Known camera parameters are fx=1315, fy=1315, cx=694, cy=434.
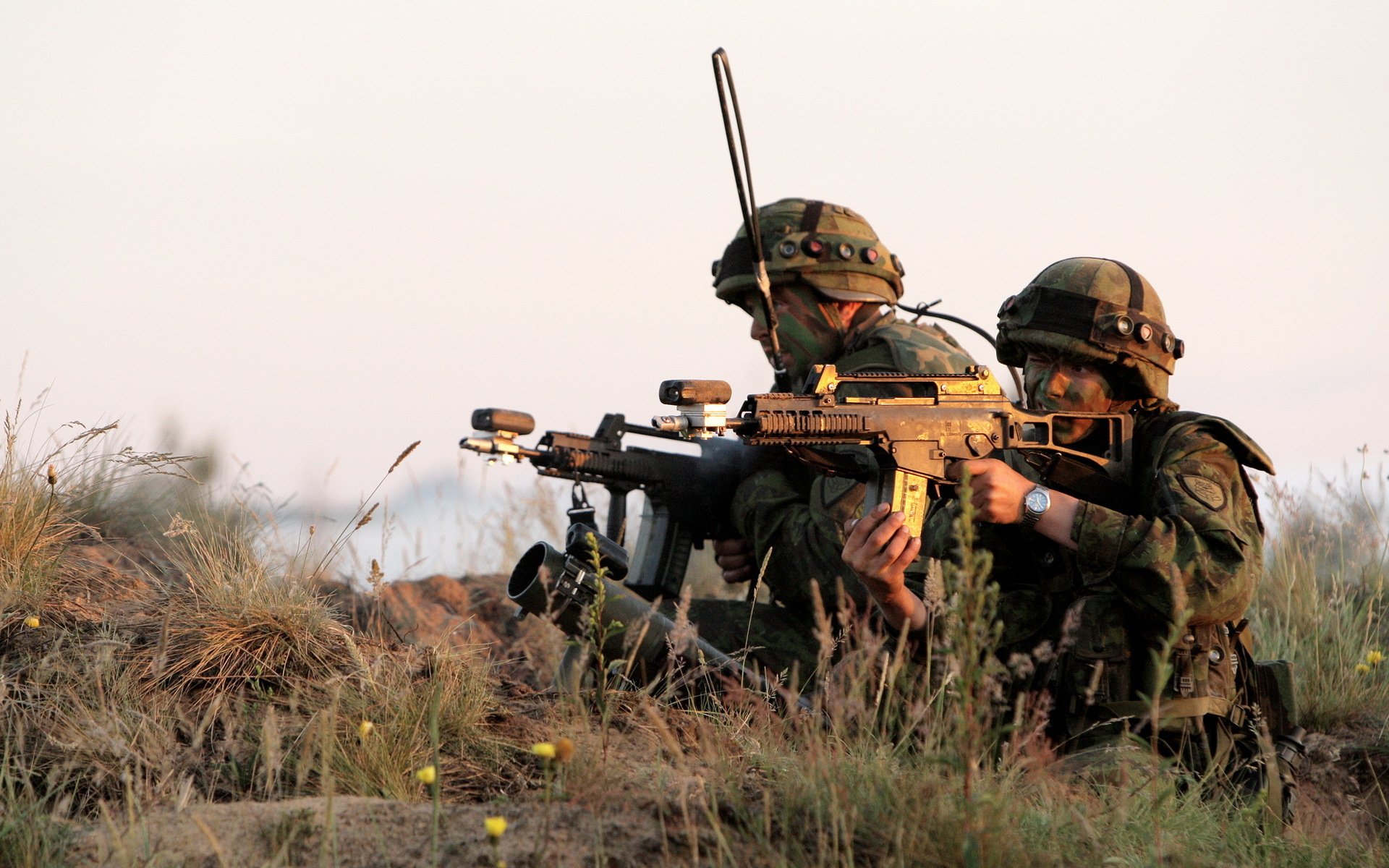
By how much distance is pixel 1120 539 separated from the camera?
12.6 feet

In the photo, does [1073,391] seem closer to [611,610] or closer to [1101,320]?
[1101,320]

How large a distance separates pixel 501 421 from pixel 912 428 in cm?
220

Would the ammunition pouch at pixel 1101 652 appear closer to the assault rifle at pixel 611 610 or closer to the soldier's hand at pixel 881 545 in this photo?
the soldier's hand at pixel 881 545

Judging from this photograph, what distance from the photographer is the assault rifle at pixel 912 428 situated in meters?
3.81

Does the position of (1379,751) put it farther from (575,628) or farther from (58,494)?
(58,494)

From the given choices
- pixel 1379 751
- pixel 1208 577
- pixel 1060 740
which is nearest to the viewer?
pixel 1208 577

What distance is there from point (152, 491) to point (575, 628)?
3.19 m

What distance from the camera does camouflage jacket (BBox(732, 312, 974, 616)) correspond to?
5.16m

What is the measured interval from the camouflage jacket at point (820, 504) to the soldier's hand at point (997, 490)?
37.8 inches

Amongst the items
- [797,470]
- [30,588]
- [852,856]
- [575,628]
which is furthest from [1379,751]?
[30,588]

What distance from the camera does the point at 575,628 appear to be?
460cm

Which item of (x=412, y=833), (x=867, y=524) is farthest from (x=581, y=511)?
(x=412, y=833)

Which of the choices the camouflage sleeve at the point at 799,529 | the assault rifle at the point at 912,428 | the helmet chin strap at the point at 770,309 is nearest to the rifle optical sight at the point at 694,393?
the assault rifle at the point at 912,428

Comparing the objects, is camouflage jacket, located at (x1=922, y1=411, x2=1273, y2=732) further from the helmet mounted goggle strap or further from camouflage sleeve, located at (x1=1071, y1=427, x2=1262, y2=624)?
the helmet mounted goggle strap
